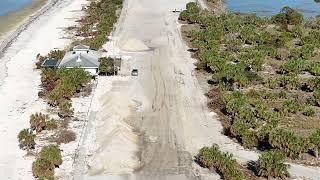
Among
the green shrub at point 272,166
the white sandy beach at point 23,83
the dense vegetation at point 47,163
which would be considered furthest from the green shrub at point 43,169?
the green shrub at point 272,166

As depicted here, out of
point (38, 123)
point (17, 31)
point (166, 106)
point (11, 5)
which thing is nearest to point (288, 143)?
point (166, 106)

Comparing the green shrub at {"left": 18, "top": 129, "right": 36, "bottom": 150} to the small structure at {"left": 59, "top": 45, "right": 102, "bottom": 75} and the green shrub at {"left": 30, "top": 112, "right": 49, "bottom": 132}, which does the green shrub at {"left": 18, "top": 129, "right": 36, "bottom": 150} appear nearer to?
the green shrub at {"left": 30, "top": 112, "right": 49, "bottom": 132}

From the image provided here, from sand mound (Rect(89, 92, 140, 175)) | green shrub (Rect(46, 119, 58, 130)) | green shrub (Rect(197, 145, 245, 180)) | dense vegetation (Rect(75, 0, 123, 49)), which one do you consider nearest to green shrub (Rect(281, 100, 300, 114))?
green shrub (Rect(197, 145, 245, 180))

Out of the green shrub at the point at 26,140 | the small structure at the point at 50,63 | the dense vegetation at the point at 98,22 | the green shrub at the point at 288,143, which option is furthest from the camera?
the dense vegetation at the point at 98,22

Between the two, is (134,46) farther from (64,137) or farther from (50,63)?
(64,137)

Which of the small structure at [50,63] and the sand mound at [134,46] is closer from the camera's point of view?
the small structure at [50,63]

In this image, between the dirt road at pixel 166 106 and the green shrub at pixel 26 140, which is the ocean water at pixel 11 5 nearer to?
the dirt road at pixel 166 106

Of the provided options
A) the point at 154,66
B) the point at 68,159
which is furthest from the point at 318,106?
the point at 68,159
